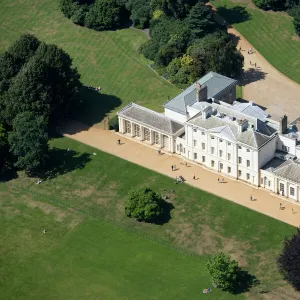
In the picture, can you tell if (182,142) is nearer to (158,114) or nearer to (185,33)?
(158,114)

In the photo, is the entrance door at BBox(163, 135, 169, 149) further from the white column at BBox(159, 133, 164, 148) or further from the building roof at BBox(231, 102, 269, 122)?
the building roof at BBox(231, 102, 269, 122)

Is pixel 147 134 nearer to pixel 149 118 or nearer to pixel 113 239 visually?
pixel 149 118

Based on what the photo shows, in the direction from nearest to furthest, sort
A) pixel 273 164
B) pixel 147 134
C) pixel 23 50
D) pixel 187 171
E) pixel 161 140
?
pixel 273 164 < pixel 187 171 < pixel 161 140 < pixel 147 134 < pixel 23 50

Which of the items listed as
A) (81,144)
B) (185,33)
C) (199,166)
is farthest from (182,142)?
(185,33)

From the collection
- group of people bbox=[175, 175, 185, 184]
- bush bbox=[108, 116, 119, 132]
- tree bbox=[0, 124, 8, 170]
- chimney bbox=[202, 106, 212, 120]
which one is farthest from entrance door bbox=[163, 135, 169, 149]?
tree bbox=[0, 124, 8, 170]

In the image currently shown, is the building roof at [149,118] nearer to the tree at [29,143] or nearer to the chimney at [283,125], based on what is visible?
the tree at [29,143]

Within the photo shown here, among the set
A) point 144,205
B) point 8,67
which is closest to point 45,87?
point 8,67
